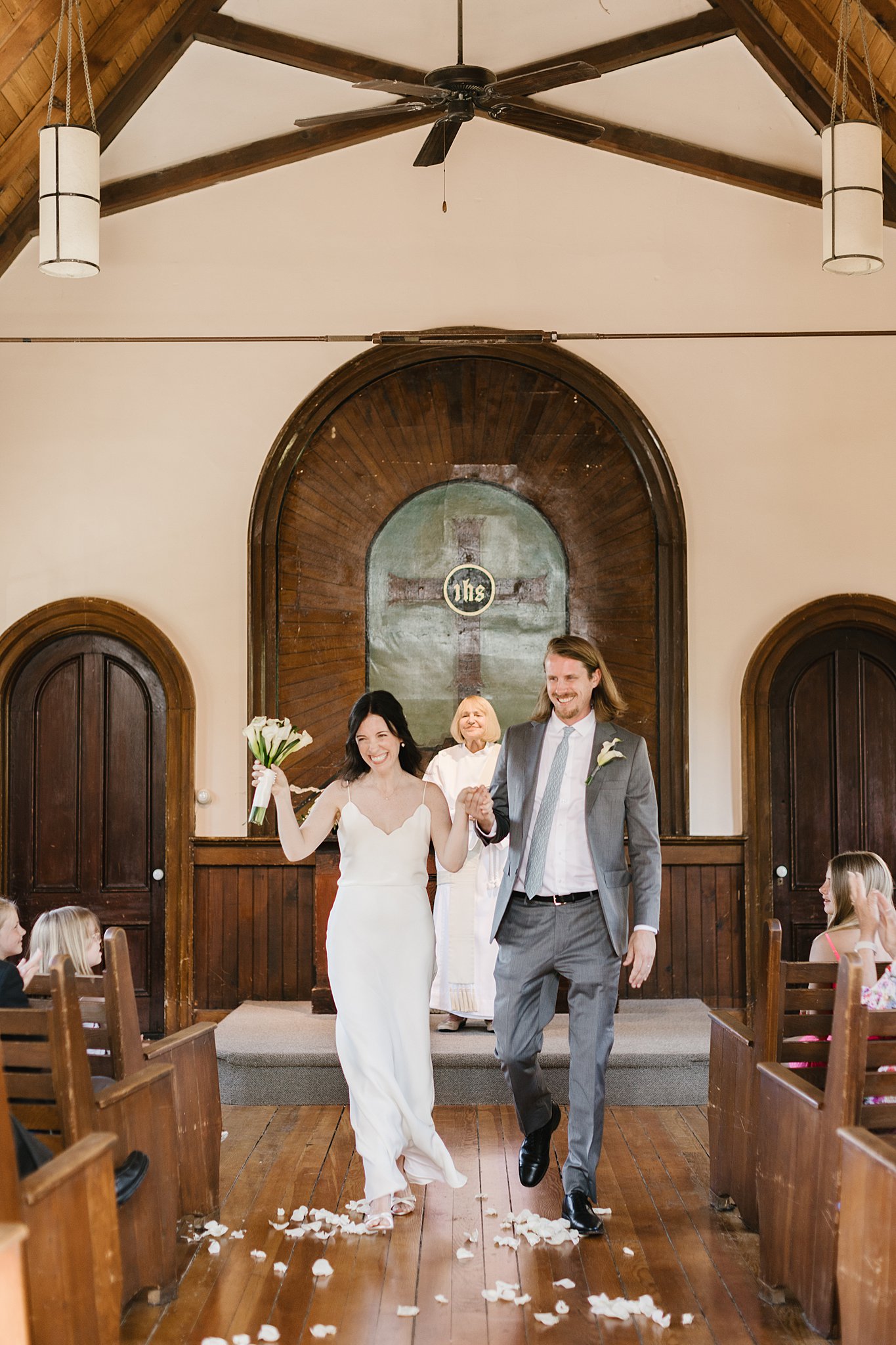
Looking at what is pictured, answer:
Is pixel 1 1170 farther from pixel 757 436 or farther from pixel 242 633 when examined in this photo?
pixel 757 436

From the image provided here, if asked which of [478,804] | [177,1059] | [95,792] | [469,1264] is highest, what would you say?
[478,804]

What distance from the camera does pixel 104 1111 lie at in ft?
10.9

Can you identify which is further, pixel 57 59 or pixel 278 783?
pixel 57 59

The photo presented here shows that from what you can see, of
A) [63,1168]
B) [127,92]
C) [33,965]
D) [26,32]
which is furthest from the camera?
[127,92]

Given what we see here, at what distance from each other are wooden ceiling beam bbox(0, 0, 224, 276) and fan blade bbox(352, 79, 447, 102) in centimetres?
208

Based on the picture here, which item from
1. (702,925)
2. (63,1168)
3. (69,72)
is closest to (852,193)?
(69,72)

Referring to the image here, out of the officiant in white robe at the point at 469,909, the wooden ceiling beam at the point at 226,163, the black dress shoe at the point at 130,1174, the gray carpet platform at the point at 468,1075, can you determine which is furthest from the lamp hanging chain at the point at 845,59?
the black dress shoe at the point at 130,1174

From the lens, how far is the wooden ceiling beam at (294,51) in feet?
22.7

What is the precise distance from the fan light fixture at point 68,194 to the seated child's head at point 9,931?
317 centimetres

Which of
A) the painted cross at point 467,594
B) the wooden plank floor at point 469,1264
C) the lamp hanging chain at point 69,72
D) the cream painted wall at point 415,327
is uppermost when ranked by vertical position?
the lamp hanging chain at point 69,72

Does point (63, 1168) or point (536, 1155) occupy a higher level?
point (63, 1168)

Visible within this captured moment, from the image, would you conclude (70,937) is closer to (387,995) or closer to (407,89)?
(387,995)

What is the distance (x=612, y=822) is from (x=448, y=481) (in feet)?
12.8

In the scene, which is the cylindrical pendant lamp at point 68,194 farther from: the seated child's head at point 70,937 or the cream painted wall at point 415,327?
the seated child's head at point 70,937
